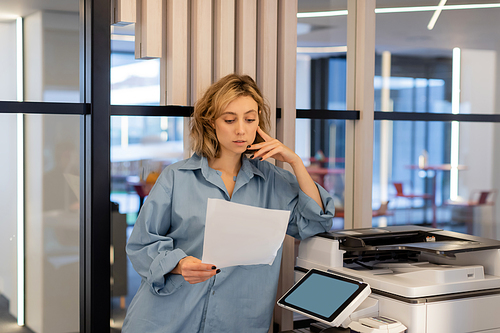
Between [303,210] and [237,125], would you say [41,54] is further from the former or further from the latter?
[303,210]

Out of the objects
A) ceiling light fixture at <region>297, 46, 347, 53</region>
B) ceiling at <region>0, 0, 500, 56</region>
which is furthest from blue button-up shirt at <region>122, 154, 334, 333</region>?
ceiling at <region>0, 0, 500, 56</region>

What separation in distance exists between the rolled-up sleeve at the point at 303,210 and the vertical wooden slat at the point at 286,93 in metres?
0.44

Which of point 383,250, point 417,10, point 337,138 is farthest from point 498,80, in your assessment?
point 383,250

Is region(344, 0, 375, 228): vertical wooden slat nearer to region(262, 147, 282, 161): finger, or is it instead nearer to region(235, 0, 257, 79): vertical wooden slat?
region(235, 0, 257, 79): vertical wooden slat

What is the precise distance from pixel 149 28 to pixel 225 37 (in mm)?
400

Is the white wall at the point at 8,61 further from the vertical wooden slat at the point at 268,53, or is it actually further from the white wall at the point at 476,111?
the white wall at the point at 476,111

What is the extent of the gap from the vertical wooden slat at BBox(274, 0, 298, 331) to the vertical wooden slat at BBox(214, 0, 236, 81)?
0.29m

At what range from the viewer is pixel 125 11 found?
2.35 meters

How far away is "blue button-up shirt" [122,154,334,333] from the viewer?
6.48 ft

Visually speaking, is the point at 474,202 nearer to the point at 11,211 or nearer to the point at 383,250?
the point at 383,250

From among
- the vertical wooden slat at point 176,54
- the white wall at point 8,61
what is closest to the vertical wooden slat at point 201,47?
the vertical wooden slat at point 176,54

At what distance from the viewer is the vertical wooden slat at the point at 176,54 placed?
2.45m

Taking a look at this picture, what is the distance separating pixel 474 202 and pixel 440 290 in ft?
6.54

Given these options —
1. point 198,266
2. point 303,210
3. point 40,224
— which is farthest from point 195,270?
point 40,224
